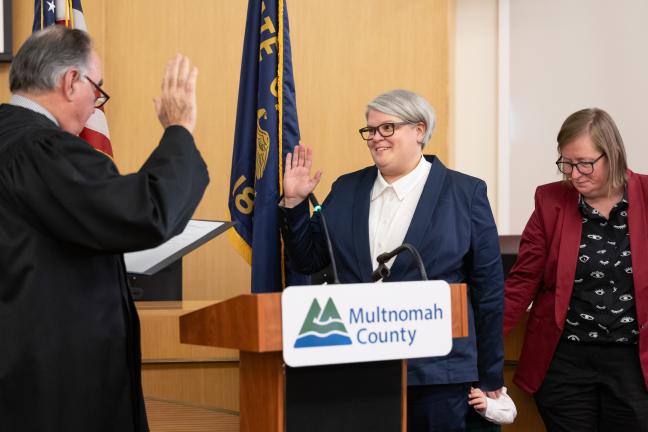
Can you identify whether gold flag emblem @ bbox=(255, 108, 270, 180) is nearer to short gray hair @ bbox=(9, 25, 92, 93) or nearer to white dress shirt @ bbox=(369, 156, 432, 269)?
white dress shirt @ bbox=(369, 156, 432, 269)

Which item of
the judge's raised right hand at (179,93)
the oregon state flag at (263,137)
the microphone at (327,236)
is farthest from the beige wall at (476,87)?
the judge's raised right hand at (179,93)

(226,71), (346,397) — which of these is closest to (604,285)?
(346,397)

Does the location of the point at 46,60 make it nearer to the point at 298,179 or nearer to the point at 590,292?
the point at 298,179

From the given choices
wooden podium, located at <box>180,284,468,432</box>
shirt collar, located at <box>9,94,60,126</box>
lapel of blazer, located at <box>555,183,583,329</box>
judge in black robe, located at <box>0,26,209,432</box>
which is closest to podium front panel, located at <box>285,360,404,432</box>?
wooden podium, located at <box>180,284,468,432</box>

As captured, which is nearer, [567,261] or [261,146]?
[567,261]

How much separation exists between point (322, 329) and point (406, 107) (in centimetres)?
114

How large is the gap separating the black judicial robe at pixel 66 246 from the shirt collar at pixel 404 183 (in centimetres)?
88

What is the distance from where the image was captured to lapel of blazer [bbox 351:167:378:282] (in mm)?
2434

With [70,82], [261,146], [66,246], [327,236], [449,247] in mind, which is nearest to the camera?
[66,246]

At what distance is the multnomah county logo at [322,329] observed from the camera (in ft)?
5.33

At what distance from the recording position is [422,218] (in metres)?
2.43

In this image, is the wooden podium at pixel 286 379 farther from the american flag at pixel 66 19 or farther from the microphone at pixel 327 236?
the american flag at pixel 66 19

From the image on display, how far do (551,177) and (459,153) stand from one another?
537mm

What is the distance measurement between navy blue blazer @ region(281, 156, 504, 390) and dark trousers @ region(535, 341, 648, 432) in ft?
1.30
